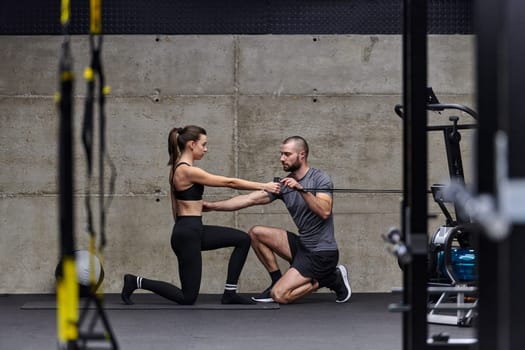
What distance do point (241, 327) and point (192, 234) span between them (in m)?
1.24

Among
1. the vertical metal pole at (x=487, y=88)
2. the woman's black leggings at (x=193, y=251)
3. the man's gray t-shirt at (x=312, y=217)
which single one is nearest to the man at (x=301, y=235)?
the man's gray t-shirt at (x=312, y=217)

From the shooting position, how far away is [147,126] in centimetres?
908

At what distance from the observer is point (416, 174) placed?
424cm

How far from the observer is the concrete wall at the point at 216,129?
29.6 feet

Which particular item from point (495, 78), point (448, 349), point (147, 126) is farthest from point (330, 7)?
point (495, 78)

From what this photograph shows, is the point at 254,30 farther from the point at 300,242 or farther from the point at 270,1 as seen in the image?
the point at 300,242

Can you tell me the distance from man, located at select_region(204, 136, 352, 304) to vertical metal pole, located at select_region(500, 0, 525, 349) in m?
5.28

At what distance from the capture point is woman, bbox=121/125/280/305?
7.90 meters

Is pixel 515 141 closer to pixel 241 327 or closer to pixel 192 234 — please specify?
pixel 241 327

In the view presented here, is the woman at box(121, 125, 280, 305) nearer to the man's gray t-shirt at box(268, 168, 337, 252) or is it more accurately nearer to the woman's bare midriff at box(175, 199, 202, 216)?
the woman's bare midriff at box(175, 199, 202, 216)

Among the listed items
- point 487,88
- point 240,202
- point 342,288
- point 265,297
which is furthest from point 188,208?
point 487,88

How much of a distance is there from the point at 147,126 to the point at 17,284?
183 centimetres

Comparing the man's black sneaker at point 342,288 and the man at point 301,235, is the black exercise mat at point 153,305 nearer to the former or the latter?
the man at point 301,235

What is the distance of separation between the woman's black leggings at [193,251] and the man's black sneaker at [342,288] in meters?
0.83
